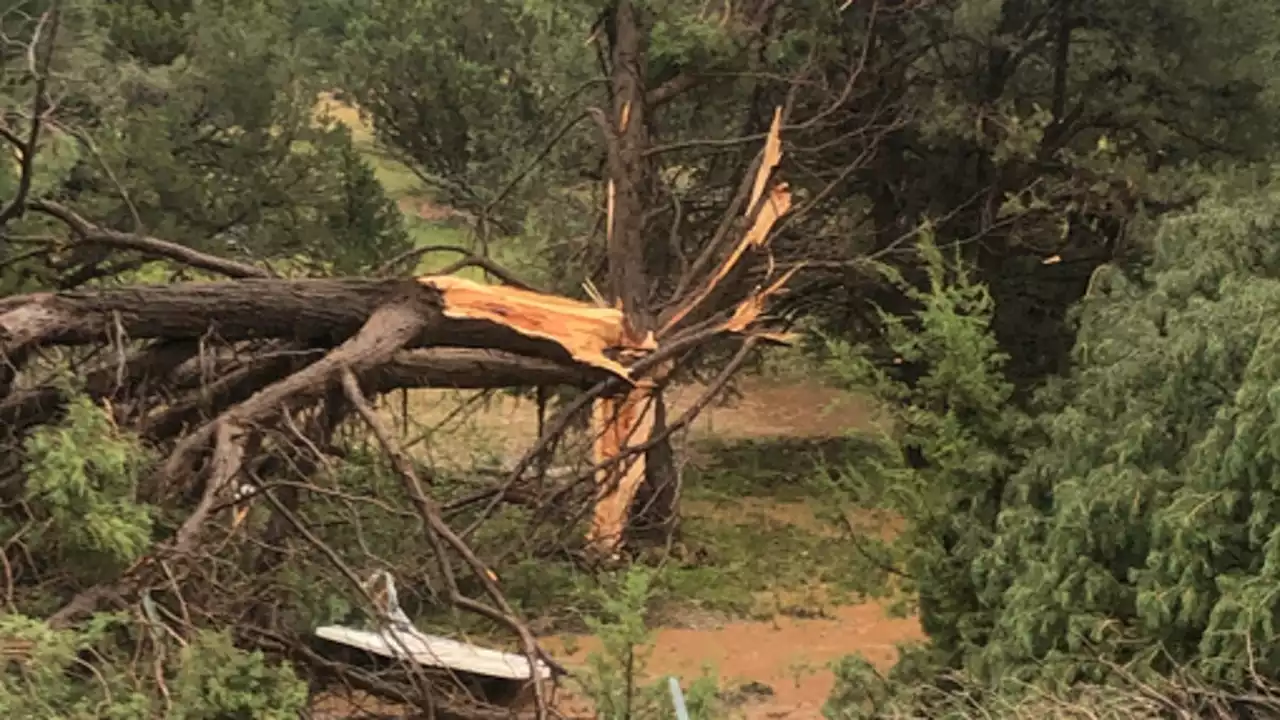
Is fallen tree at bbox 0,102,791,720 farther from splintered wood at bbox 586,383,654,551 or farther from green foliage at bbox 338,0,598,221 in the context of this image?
green foliage at bbox 338,0,598,221

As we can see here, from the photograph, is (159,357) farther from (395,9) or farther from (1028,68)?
(395,9)

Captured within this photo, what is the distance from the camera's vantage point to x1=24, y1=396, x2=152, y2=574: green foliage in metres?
4.92

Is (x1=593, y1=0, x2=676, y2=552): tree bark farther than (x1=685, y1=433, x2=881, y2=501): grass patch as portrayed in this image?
No

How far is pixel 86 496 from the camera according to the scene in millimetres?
4973

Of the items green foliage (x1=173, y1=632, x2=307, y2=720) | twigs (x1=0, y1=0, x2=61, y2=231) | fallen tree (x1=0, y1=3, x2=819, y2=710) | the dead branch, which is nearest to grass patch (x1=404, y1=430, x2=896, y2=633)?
fallen tree (x1=0, y1=3, x2=819, y2=710)

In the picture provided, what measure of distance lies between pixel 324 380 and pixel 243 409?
389mm

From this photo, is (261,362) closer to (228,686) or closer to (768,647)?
(228,686)

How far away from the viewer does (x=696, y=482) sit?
13.8 meters

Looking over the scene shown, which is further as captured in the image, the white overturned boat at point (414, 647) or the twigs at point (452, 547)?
the white overturned boat at point (414, 647)

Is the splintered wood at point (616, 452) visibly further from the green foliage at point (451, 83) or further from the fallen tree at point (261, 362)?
the green foliage at point (451, 83)

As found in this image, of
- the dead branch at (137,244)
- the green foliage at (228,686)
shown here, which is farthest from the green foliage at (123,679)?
the dead branch at (137,244)

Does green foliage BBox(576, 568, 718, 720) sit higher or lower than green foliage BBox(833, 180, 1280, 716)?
lower

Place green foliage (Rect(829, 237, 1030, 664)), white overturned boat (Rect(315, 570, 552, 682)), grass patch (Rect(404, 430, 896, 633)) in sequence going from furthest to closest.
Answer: grass patch (Rect(404, 430, 896, 633)) < green foliage (Rect(829, 237, 1030, 664)) < white overturned boat (Rect(315, 570, 552, 682))

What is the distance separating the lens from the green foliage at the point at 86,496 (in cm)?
492
